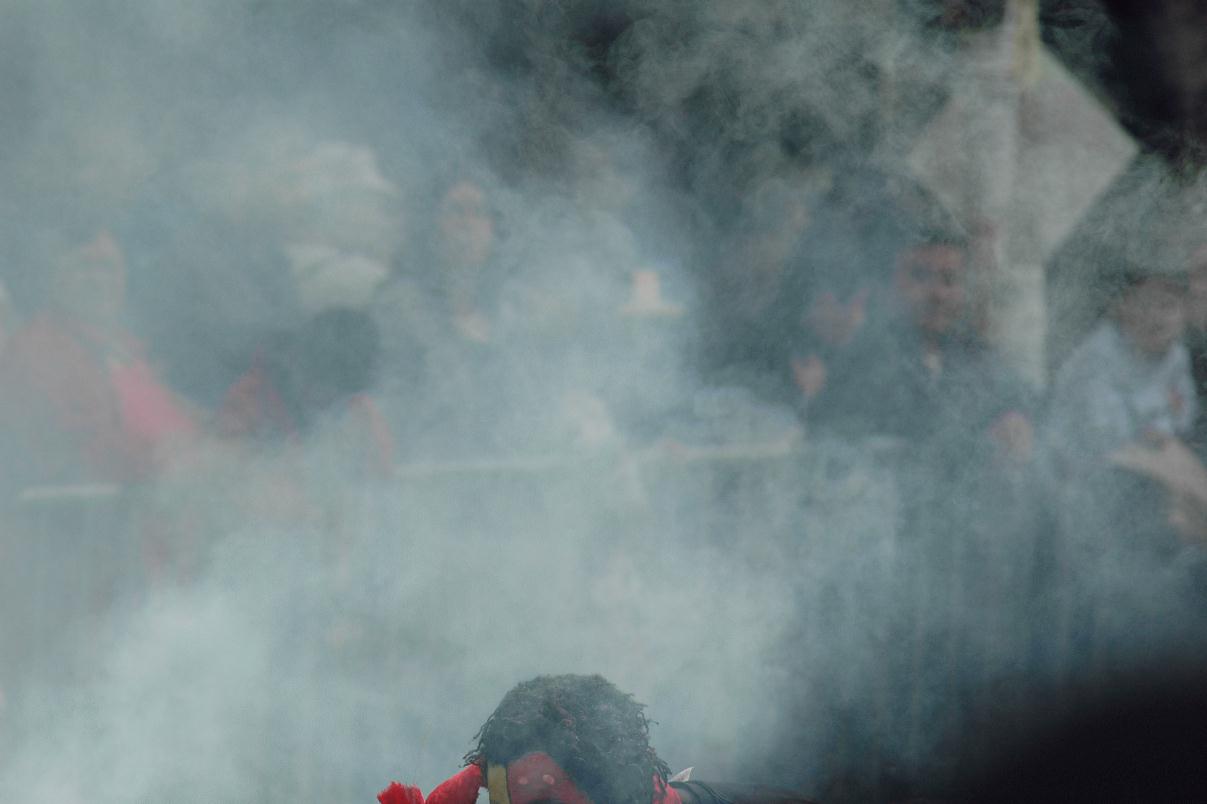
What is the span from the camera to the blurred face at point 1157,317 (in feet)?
11.3

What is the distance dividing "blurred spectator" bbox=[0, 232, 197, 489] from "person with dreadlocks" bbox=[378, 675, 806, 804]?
60.4 inches

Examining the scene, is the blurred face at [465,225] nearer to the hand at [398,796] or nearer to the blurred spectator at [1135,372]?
the hand at [398,796]

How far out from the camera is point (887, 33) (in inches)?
135

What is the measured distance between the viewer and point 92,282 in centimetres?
291

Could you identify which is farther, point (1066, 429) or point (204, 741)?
point (1066, 429)

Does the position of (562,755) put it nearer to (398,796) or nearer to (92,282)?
(398,796)

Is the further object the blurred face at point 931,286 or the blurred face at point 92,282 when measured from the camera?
the blurred face at point 931,286

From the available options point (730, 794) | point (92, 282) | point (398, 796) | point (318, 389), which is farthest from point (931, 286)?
point (92, 282)

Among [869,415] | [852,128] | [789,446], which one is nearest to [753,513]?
[789,446]

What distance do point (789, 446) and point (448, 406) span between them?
134 cm

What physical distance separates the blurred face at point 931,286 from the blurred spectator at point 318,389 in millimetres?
2120

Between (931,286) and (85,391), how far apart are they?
3168mm

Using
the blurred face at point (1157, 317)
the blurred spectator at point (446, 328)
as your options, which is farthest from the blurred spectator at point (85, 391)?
the blurred face at point (1157, 317)

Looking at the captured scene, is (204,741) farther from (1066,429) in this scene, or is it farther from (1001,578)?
(1066,429)
